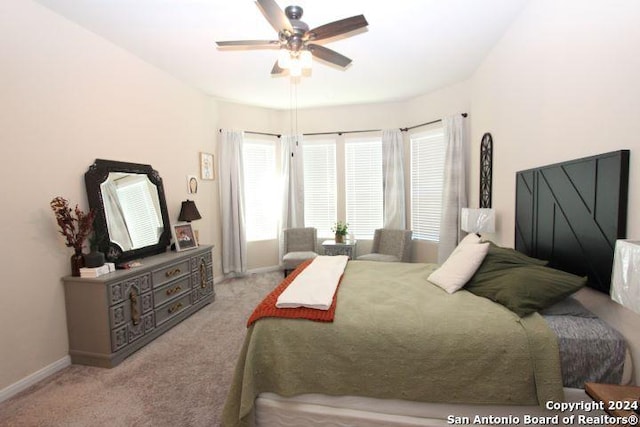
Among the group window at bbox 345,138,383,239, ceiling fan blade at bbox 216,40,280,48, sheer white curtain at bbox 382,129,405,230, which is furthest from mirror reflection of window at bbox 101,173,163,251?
sheer white curtain at bbox 382,129,405,230

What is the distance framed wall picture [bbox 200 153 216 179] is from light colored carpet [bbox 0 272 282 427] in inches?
89.5

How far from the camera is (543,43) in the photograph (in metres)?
2.07

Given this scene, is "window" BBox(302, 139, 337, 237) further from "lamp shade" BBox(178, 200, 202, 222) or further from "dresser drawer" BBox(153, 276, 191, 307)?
"dresser drawer" BBox(153, 276, 191, 307)

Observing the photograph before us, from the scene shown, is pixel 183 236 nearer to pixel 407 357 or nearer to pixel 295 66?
pixel 295 66

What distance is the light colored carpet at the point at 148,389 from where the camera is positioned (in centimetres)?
184

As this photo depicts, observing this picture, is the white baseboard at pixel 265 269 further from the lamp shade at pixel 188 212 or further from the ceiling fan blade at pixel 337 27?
the ceiling fan blade at pixel 337 27

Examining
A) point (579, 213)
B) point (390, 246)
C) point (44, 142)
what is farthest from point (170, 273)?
point (579, 213)

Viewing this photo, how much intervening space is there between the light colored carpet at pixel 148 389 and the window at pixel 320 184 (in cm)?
260

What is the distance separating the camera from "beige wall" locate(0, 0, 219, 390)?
2.05m

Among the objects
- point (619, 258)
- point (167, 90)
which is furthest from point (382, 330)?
point (167, 90)

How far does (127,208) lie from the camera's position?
9.53 ft

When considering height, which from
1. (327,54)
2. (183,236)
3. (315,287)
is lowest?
(315,287)

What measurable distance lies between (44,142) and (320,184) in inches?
143

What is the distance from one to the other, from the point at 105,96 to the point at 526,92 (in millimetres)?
3801
